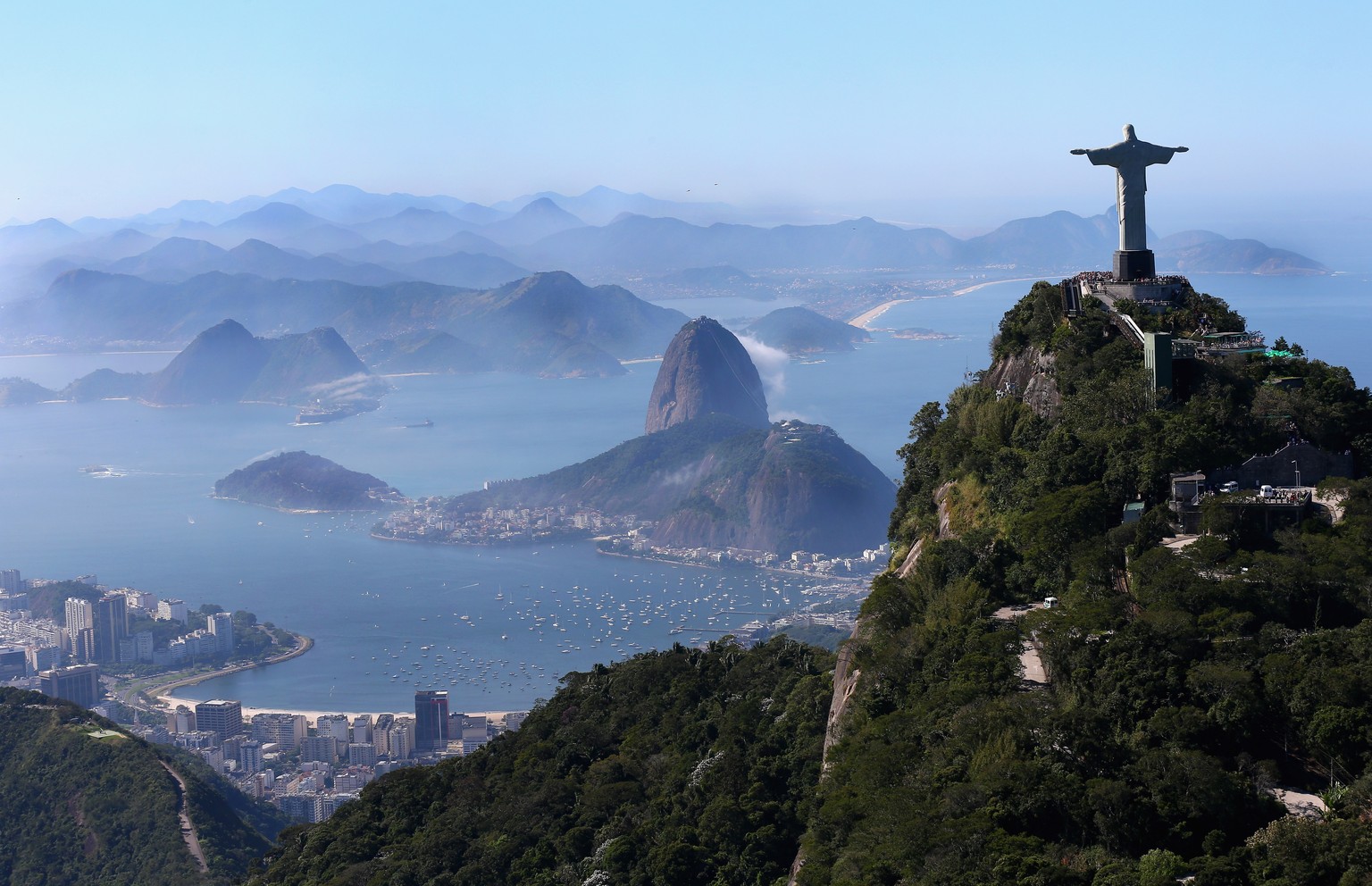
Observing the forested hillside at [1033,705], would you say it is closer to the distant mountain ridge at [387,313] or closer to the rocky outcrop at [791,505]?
the rocky outcrop at [791,505]

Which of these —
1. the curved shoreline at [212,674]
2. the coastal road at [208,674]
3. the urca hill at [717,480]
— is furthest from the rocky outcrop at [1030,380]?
the urca hill at [717,480]

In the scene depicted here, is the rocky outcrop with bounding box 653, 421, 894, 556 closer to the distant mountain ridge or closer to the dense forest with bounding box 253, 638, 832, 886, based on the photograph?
the dense forest with bounding box 253, 638, 832, 886

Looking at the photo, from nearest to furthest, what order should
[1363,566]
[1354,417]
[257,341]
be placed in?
[1363,566] → [1354,417] → [257,341]

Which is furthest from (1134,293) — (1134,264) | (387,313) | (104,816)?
(387,313)

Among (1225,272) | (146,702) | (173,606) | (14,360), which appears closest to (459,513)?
(173,606)

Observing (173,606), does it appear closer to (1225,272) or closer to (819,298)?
(1225,272)
